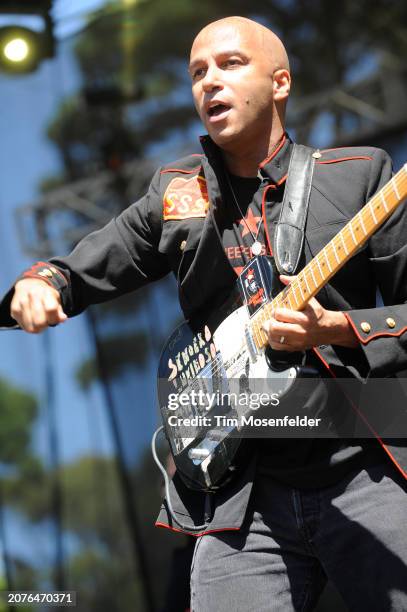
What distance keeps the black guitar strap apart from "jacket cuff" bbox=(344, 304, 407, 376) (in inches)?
7.8

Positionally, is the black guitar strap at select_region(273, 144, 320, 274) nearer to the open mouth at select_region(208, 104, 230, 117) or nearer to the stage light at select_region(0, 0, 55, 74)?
the open mouth at select_region(208, 104, 230, 117)

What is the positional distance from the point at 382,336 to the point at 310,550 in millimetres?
481

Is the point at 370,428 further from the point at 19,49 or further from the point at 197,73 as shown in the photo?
the point at 19,49

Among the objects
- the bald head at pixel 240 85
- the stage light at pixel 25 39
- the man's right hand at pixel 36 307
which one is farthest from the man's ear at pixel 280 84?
the stage light at pixel 25 39

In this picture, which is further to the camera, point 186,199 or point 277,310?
point 186,199

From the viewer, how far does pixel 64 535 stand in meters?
5.26

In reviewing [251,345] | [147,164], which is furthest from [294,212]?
[147,164]

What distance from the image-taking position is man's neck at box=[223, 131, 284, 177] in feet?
6.68

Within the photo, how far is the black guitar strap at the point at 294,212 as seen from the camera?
1.81 meters

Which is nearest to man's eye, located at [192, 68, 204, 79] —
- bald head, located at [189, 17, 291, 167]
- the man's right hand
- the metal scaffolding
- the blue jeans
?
bald head, located at [189, 17, 291, 167]

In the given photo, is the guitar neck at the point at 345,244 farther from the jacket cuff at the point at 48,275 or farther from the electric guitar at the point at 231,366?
the jacket cuff at the point at 48,275

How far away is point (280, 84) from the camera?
208cm

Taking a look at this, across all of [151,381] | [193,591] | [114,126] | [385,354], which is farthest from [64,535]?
[385,354]

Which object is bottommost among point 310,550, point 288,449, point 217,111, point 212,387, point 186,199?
point 310,550
